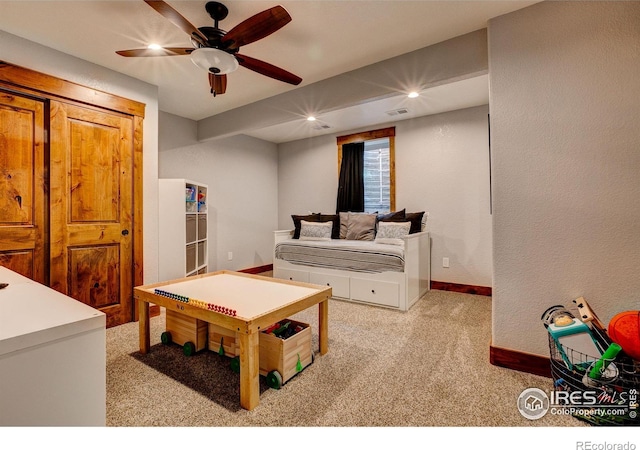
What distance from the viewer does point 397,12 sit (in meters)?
1.95

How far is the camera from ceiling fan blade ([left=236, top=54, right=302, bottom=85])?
6.35 feet

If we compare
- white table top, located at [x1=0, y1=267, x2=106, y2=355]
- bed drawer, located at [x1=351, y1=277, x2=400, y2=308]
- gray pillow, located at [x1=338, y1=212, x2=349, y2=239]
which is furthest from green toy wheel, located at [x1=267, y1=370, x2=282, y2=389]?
gray pillow, located at [x1=338, y1=212, x2=349, y2=239]

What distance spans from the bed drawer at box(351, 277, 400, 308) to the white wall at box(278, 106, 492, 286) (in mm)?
1176

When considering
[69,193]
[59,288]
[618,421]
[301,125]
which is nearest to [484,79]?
[301,125]

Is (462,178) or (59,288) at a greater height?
(462,178)

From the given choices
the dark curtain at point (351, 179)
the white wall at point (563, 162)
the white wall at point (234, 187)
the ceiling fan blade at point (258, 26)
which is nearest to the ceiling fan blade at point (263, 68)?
the ceiling fan blade at point (258, 26)

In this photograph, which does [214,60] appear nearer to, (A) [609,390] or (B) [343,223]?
(A) [609,390]

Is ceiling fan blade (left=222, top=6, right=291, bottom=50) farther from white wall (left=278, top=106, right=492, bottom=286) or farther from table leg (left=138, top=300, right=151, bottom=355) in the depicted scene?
white wall (left=278, top=106, right=492, bottom=286)

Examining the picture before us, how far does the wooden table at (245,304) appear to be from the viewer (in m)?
1.55

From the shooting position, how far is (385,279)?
319 centimetres

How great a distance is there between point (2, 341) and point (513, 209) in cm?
233

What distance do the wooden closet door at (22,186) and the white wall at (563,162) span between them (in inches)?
131

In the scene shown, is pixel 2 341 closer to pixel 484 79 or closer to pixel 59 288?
pixel 59 288
